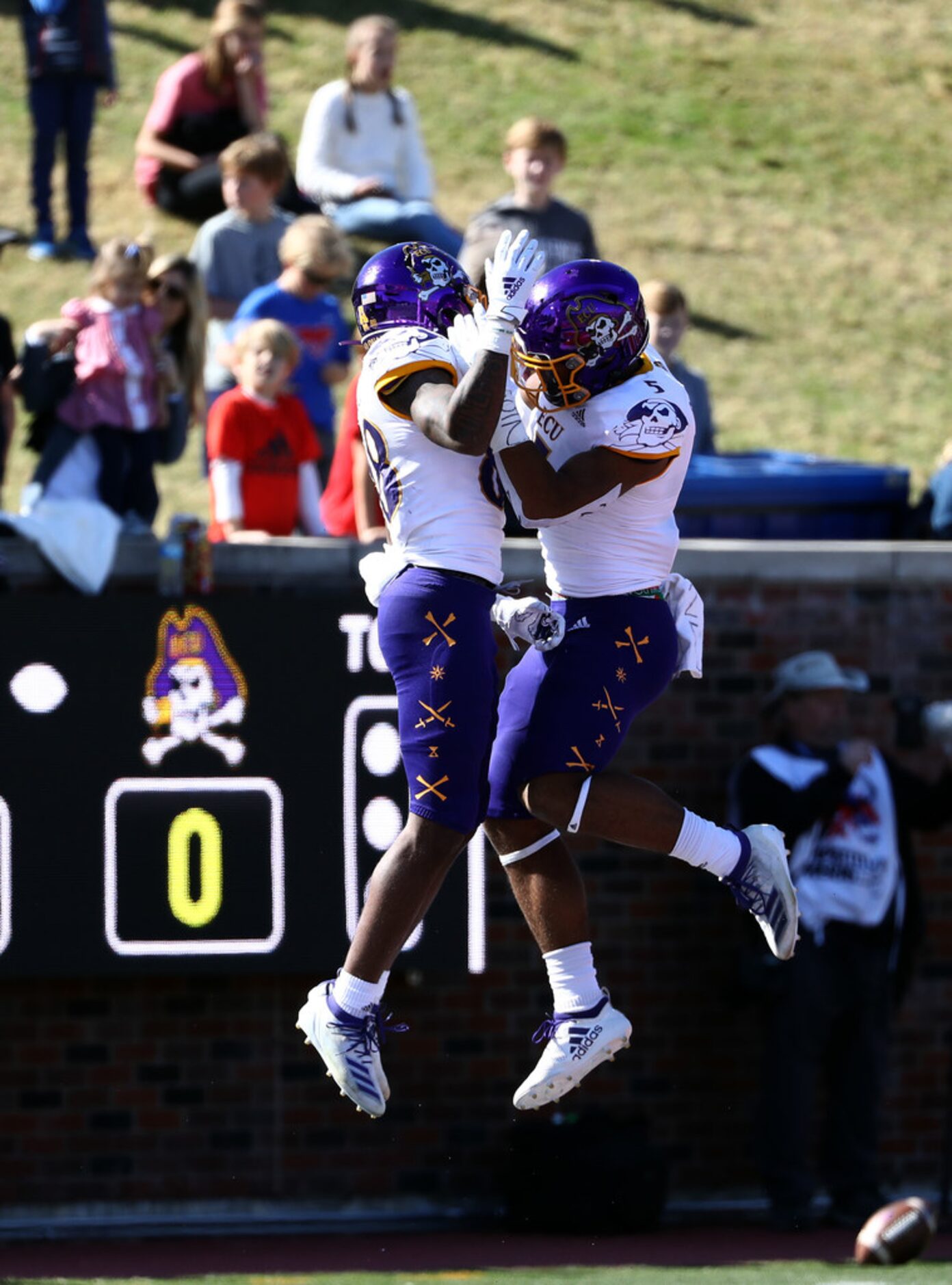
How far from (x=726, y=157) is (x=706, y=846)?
11.7m

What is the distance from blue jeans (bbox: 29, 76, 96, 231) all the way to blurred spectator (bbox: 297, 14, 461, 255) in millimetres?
1354

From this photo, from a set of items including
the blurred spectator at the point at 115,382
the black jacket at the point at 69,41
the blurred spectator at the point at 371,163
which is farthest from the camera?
the black jacket at the point at 69,41

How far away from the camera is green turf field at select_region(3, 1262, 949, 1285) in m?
7.84

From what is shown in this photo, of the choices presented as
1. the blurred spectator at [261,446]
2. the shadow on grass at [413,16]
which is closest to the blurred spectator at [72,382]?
the blurred spectator at [261,446]

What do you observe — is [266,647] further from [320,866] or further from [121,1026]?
[121,1026]

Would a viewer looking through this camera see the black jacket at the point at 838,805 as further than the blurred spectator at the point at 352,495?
Yes

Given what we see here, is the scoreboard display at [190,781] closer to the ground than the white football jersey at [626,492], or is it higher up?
closer to the ground

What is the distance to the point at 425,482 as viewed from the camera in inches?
217

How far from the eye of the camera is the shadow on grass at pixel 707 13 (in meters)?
18.2

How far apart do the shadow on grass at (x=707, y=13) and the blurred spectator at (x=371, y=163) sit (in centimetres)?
706

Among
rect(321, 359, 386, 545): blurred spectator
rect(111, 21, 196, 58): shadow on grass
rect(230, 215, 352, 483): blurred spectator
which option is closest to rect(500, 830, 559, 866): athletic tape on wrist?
rect(321, 359, 386, 545): blurred spectator

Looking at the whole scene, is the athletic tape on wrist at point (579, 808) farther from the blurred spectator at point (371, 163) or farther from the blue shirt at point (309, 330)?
the blurred spectator at point (371, 163)

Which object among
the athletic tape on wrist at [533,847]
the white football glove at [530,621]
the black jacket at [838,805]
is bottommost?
the black jacket at [838,805]

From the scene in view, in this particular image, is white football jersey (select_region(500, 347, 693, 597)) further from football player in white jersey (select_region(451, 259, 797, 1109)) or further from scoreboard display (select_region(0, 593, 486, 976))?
scoreboard display (select_region(0, 593, 486, 976))
